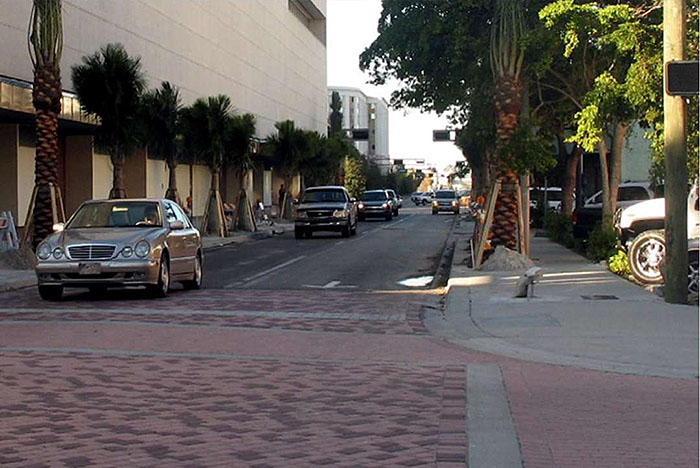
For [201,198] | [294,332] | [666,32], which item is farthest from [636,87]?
[201,198]

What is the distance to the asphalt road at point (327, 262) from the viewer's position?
2122 cm

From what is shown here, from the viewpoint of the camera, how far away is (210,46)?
5659 centimetres

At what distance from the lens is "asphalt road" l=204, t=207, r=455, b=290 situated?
21.2 m

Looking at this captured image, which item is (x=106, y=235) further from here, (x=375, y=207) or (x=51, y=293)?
(x=375, y=207)

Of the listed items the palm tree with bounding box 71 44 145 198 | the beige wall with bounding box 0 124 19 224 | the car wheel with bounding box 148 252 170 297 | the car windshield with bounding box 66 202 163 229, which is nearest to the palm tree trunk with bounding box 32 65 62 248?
the palm tree with bounding box 71 44 145 198

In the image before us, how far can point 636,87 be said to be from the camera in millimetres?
19500

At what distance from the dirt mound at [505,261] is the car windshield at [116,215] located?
718 cm

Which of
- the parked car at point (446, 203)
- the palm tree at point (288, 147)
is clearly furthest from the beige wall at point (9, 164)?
the parked car at point (446, 203)

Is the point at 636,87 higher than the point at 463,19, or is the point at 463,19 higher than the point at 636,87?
the point at 463,19

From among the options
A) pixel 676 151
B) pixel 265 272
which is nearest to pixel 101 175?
pixel 265 272

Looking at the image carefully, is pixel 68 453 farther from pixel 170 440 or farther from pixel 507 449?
pixel 507 449

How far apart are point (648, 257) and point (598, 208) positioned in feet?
36.2

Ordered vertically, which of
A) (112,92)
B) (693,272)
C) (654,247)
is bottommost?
(693,272)

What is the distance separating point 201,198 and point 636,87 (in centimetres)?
4158
